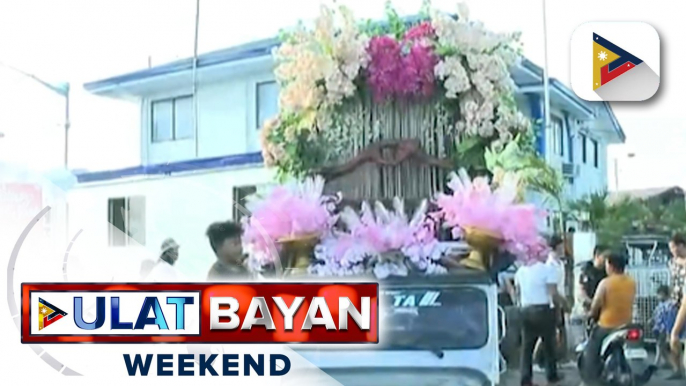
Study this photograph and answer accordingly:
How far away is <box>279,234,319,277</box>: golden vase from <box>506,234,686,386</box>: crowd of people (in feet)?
2.27

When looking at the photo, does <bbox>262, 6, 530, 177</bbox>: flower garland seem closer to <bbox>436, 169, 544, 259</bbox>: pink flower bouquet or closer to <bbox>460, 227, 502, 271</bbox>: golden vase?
<bbox>436, 169, 544, 259</bbox>: pink flower bouquet

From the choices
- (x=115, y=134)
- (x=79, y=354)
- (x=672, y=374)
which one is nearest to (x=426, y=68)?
(x=115, y=134)

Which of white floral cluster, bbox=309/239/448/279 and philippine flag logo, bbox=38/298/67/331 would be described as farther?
philippine flag logo, bbox=38/298/67/331

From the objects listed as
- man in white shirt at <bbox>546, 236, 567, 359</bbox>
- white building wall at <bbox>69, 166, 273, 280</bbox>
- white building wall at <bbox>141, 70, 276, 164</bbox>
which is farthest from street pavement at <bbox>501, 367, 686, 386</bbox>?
white building wall at <bbox>141, 70, 276, 164</bbox>

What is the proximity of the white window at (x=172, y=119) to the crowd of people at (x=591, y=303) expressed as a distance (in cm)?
127

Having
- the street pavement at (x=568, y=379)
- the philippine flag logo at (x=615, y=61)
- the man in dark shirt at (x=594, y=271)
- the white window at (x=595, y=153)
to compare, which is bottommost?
the street pavement at (x=568, y=379)

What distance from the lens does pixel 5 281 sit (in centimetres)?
307

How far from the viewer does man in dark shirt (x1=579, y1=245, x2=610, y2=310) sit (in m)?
2.89

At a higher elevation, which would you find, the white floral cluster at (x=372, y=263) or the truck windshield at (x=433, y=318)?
the white floral cluster at (x=372, y=263)

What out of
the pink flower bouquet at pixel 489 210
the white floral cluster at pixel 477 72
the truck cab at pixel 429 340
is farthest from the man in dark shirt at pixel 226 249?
the white floral cluster at pixel 477 72

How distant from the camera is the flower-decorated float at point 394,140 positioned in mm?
2902

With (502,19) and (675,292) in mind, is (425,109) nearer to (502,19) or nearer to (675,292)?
(502,19)

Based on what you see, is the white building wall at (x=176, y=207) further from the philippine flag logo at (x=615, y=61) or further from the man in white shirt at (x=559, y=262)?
the philippine flag logo at (x=615, y=61)

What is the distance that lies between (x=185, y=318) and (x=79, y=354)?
1.47 feet
